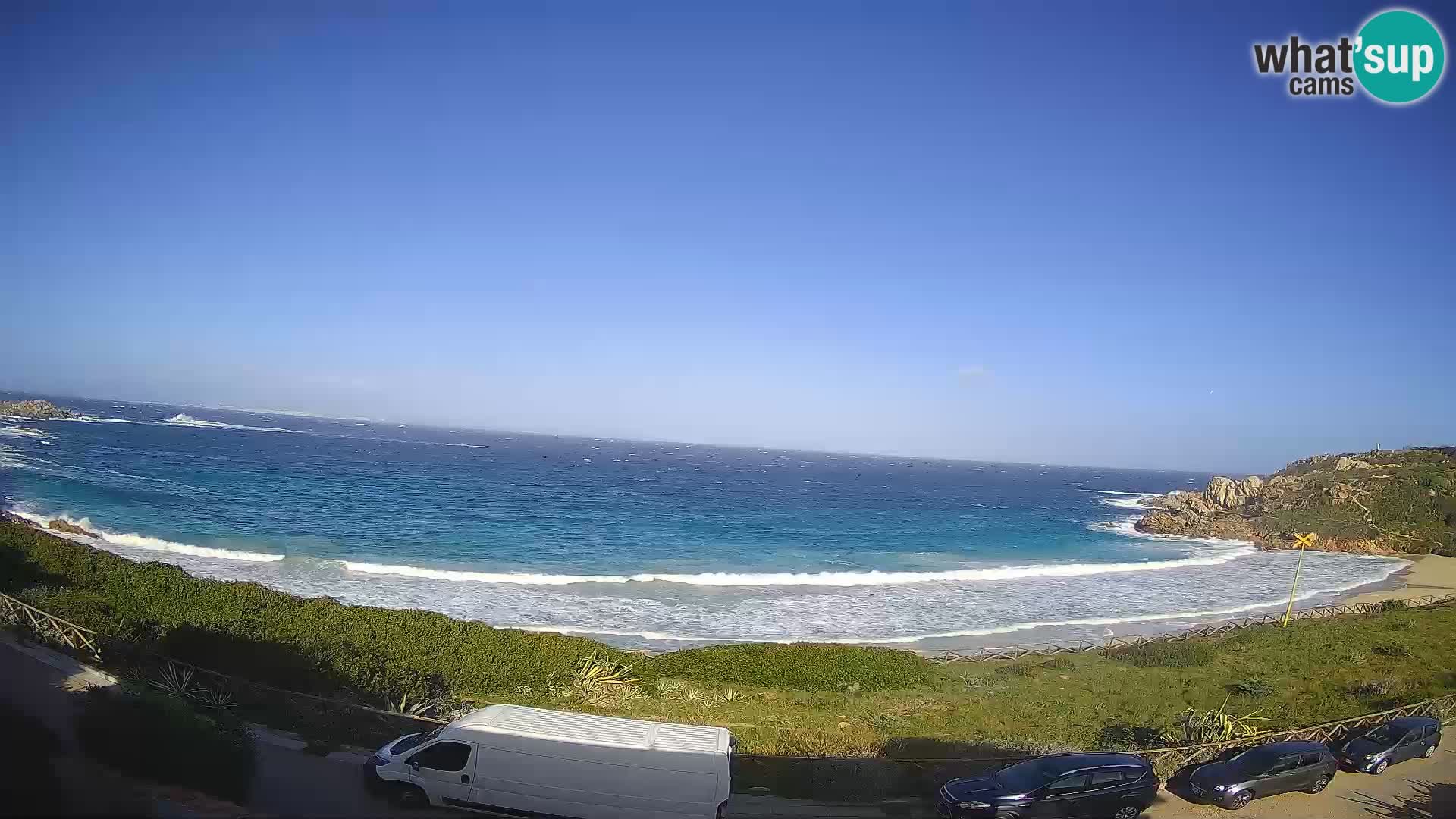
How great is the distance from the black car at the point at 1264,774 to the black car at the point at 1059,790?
1.44 metres

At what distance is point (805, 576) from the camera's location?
45750 millimetres

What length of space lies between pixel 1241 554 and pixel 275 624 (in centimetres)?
7210

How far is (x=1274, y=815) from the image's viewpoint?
13250 millimetres

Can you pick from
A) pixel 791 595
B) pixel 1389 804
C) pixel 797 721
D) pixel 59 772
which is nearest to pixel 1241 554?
pixel 791 595

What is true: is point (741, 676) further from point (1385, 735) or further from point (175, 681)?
point (1385, 735)

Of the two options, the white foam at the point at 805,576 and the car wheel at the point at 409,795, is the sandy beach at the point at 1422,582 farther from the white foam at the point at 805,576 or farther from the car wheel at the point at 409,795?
the car wheel at the point at 409,795

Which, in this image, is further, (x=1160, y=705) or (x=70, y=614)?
(x=1160, y=705)

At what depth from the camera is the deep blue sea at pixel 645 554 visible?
3419 cm

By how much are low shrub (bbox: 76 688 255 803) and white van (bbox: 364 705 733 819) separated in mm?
2059

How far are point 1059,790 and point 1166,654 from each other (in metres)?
17.8

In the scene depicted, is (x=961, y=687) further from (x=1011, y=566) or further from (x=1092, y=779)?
(x=1011, y=566)

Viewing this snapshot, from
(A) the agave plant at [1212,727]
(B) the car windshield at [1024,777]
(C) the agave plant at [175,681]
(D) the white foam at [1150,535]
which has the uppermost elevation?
(B) the car windshield at [1024,777]

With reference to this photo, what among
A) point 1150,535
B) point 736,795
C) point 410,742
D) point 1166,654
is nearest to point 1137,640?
point 1166,654

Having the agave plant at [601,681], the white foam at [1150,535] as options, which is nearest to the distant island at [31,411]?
the agave plant at [601,681]
